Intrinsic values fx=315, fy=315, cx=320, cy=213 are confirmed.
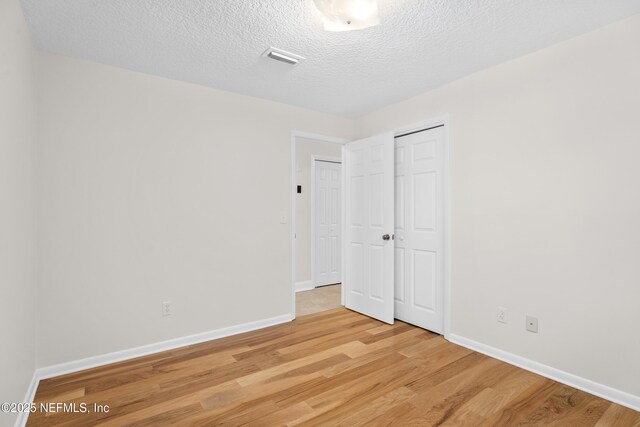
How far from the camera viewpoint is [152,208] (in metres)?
2.80

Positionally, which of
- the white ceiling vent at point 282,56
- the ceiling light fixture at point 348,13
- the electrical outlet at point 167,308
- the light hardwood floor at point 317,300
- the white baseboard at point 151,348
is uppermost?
the white ceiling vent at point 282,56

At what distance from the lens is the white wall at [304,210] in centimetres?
492

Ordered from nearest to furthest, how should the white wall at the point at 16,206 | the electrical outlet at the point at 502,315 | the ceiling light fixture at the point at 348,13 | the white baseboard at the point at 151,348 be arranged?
the white wall at the point at 16,206
the ceiling light fixture at the point at 348,13
the white baseboard at the point at 151,348
the electrical outlet at the point at 502,315

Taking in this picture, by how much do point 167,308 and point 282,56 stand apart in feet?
7.84

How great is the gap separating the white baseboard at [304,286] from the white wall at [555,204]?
250cm

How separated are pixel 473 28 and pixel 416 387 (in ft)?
8.17

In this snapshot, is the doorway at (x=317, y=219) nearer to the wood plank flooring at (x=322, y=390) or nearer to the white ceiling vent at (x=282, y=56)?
the wood plank flooring at (x=322, y=390)

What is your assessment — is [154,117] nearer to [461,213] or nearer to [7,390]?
[7,390]

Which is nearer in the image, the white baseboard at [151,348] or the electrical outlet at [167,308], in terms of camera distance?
the white baseboard at [151,348]

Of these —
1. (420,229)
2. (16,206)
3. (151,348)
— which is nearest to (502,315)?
(420,229)

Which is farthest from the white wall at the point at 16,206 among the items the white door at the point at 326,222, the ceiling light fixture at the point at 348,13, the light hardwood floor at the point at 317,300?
the white door at the point at 326,222

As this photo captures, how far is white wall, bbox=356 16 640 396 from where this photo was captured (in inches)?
80.0

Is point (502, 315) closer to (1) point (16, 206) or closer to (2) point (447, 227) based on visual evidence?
(2) point (447, 227)

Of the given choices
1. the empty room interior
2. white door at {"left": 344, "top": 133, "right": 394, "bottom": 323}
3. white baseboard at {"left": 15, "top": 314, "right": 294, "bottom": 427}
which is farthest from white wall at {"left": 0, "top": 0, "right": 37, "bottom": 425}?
white door at {"left": 344, "top": 133, "right": 394, "bottom": 323}
